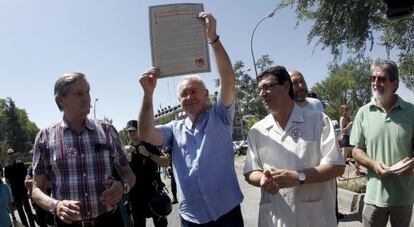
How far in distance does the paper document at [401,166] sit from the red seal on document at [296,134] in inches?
47.7

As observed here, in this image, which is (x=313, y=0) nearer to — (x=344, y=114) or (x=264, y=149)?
(x=344, y=114)

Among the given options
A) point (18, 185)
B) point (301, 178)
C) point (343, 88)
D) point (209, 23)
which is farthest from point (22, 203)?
point (343, 88)

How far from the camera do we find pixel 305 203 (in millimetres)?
2795

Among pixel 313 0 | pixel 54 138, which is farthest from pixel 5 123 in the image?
pixel 54 138

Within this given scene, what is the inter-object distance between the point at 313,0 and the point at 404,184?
9971 millimetres

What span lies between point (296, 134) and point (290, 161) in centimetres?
19

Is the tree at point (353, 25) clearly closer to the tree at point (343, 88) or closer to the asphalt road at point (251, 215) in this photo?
the asphalt road at point (251, 215)

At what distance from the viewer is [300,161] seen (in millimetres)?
2826

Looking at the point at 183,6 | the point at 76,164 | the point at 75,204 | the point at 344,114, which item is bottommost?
the point at 344,114

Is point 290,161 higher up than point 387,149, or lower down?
higher up

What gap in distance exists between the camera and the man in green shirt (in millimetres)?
3654

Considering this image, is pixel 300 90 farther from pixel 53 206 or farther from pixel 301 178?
pixel 53 206

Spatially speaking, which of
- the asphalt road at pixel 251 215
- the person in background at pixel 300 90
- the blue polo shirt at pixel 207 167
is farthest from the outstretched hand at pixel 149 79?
the asphalt road at pixel 251 215

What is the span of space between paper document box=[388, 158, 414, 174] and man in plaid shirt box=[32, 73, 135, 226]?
219cm
